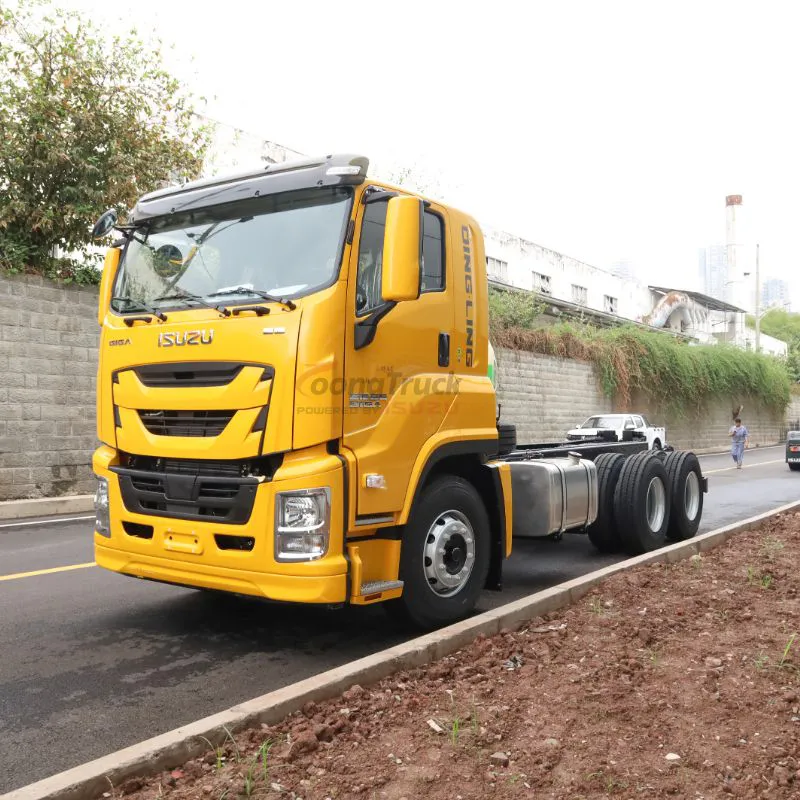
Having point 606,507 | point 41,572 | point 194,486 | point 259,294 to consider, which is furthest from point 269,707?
point 606,507

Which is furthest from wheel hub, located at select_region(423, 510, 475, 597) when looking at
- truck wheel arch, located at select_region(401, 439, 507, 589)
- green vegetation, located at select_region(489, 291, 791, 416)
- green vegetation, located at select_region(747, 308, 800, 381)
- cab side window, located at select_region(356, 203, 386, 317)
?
green vegetation, located at select_region(747, 308, 800, 381)

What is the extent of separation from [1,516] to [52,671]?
7904mm

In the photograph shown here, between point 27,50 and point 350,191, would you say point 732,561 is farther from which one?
point 27,50

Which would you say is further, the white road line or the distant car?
the distant car

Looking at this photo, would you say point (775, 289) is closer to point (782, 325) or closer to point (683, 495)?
point (782, 325)

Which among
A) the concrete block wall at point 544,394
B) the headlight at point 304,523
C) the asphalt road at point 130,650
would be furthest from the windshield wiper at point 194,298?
the concrete block wall at point 544,394

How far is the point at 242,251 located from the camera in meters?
5.01

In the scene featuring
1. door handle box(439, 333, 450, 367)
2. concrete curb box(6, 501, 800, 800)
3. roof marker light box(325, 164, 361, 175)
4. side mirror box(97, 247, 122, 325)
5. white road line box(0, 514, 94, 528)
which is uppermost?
roof marker light box(325, 164, 361, 175)

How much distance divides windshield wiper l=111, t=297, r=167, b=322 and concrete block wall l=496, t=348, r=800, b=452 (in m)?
17.5

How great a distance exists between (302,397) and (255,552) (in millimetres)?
920

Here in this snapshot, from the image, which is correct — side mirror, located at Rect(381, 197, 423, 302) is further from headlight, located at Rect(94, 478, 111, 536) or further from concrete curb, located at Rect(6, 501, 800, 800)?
headlight, located at Rect(94, 478, 111, 536)

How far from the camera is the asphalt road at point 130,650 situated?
3.73 meters

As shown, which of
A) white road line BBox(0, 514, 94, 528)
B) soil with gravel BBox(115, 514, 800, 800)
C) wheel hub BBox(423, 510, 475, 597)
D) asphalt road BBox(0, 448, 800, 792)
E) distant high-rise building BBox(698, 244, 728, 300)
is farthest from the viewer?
distant high-rise building BBox(698, 244, 728, 300)

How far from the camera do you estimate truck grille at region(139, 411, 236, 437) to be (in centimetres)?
465
